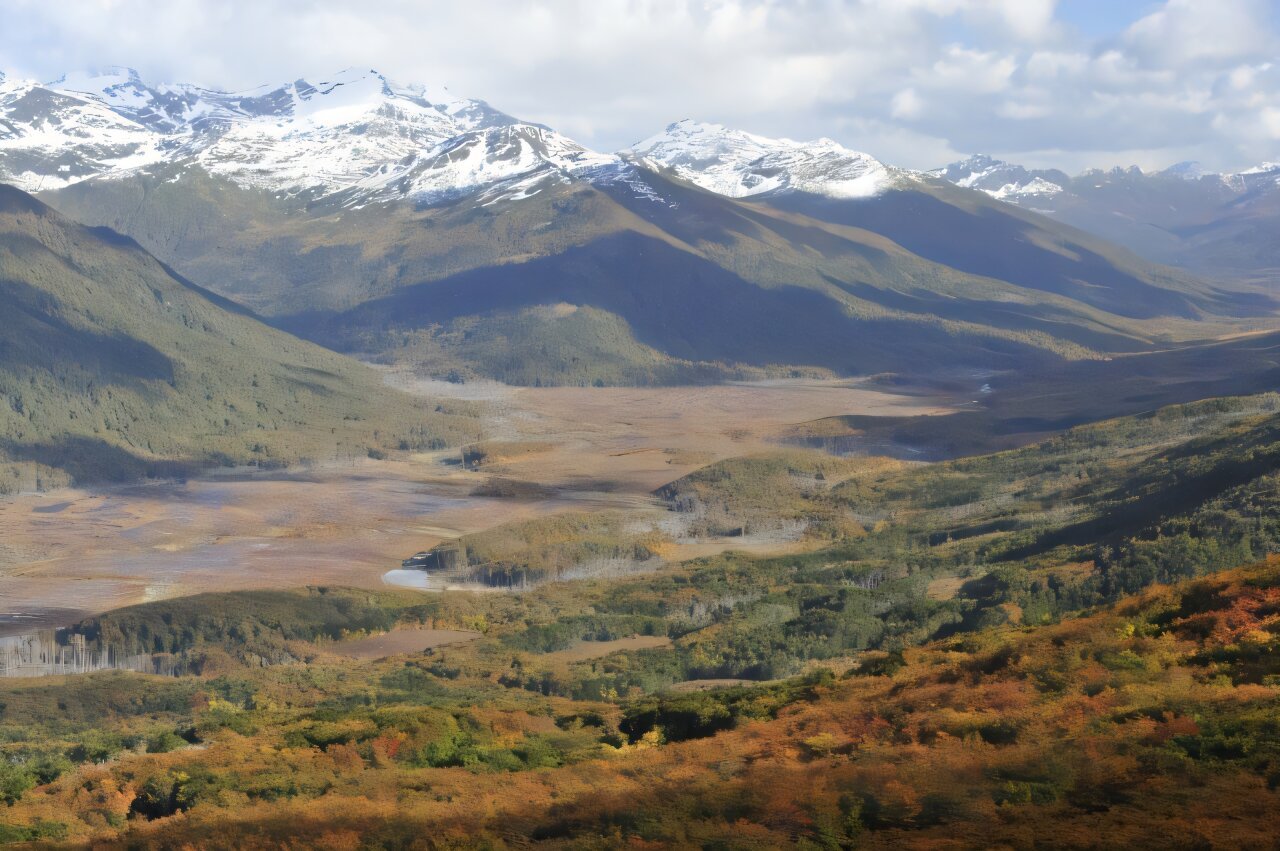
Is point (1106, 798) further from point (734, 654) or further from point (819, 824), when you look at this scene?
point (734, 654)

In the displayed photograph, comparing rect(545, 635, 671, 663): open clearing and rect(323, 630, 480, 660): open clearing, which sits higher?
rect(545, 635, 671, 663): open clearing

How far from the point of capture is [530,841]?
165 feet

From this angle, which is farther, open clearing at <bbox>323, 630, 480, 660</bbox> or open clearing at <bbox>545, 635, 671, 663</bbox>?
open clearing at <bbox>323, 630, 480, 660</bbox>

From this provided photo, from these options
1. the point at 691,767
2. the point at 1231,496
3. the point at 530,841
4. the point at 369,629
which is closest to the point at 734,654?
the point at 1231,496

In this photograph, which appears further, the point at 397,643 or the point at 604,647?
the point at 397,643

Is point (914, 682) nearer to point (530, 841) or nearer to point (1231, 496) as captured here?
point (530, 841)

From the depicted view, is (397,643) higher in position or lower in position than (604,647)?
lower

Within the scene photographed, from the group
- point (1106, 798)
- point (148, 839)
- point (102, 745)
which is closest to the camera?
point (1106, 798)

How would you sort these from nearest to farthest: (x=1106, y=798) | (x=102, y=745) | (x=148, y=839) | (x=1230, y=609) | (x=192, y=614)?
(x=1106, y=798)
(x=148, y=839)
(x=1230, y=609)
(x=102, y=745)
(x=192, y=614)

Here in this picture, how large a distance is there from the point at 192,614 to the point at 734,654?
249ft

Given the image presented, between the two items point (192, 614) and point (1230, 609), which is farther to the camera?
point (192, 614)

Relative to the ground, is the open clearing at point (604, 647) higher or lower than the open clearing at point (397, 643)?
higher

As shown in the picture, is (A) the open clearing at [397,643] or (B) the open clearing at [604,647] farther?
(A) the open clearing at [397,643]

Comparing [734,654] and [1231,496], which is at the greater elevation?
[1231,496]
